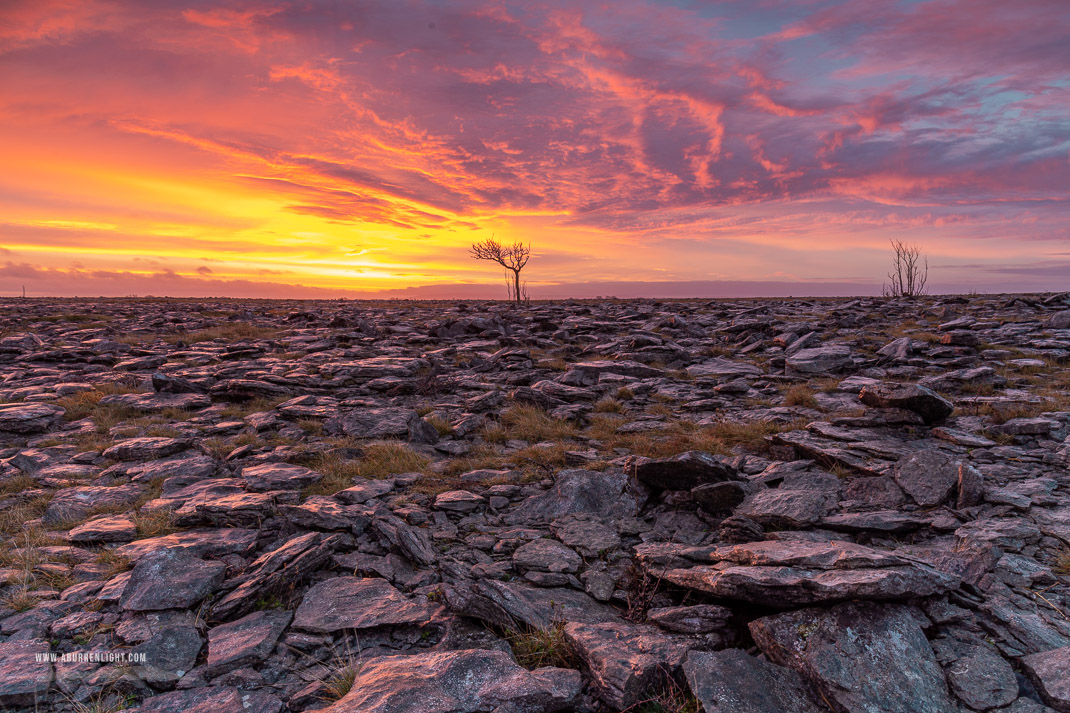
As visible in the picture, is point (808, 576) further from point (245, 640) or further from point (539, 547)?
point (245, 640)

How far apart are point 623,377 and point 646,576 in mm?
9966

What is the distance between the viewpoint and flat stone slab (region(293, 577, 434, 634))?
4.59 m

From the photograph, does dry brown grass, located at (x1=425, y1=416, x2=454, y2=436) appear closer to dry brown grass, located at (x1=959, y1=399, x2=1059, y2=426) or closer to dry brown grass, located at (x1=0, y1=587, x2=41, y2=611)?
dry brown grass, located at (x1=0, y1=587, x2=41, y2=611)

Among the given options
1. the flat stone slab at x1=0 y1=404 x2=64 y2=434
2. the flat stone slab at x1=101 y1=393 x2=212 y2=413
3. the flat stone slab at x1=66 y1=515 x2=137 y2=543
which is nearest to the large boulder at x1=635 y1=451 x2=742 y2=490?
the flat stone slab at x1=66 y1=515 x2=137 y2=543

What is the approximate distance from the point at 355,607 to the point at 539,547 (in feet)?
6.98

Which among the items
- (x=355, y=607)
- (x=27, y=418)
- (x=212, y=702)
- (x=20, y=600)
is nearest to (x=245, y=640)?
(x=212, y=702)

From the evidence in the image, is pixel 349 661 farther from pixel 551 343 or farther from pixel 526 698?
pixel 551 343

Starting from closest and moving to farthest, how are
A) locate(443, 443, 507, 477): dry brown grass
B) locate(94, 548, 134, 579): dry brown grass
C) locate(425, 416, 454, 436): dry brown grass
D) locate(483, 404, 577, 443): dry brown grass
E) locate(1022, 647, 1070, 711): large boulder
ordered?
locate(1022, 647, 1070, 711): large boulder → locate(94, 548, 134, 579): dry brown grass → locate(443, 443, 507, 477): dry brown grass → locate(483, 404, 577, 443): dry brown grass → locate(425, 416, 454, 436): dry brown grass

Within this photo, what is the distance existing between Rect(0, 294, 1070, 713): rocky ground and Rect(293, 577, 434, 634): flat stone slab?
31 millimetres

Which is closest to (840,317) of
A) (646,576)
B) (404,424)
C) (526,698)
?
(404,424)

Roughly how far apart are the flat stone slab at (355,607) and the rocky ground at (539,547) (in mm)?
31

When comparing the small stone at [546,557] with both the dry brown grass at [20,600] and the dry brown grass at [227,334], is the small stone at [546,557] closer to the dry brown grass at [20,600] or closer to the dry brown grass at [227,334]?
the dry brown grass at [20,600]

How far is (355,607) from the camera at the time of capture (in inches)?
189

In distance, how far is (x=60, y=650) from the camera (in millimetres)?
4297
